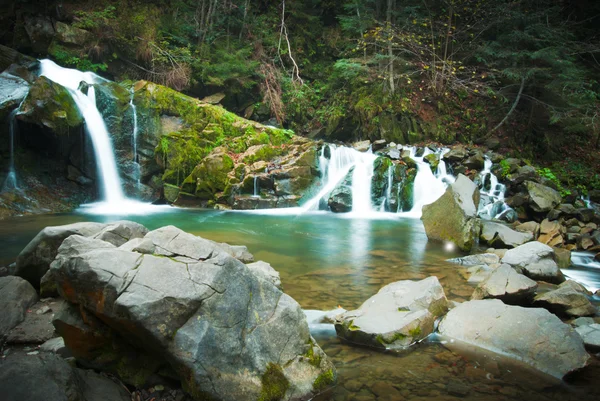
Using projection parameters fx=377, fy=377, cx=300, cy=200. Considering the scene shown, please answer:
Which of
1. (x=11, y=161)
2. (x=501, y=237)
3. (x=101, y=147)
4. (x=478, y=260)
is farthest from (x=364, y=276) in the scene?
(x=11, y=161)

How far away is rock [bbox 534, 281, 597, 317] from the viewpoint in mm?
4461

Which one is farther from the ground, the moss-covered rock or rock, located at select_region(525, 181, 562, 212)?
the moss-covered rock

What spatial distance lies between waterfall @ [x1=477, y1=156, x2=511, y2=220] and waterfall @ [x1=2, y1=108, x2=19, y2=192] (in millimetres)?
14104

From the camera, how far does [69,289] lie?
2668 mm

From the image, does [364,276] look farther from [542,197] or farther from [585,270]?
[542,197]

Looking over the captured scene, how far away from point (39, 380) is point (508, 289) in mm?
4765

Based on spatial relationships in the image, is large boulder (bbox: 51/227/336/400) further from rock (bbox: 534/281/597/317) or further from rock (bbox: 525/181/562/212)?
rock (bbox: 525/181/562/212)

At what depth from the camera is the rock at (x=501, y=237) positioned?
7852 mm

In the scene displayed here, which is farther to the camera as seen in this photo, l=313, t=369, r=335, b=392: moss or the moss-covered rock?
the moss-covered rock

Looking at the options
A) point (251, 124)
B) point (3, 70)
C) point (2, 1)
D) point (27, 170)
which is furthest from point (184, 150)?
point (2, 1)

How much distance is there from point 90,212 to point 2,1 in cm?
915

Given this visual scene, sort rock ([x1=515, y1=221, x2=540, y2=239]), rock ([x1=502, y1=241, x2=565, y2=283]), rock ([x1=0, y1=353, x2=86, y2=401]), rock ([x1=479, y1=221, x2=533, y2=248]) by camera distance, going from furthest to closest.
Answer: rock ([x1=515, y1=221, x2=540, y2=239]) < rock ([x1=479, y1=221, x2=533, y2=248]) < rock ([x1=502, y1=241, x2=565, y2=283]) < rock ([x1=0, y1=353, x2=86, y2=401])

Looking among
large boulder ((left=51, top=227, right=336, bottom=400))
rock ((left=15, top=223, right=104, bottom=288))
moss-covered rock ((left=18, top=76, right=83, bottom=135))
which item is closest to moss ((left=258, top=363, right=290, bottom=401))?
large boulder ((left=51, top=227, right=336, bottom=400))

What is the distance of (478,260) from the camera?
6711mm
